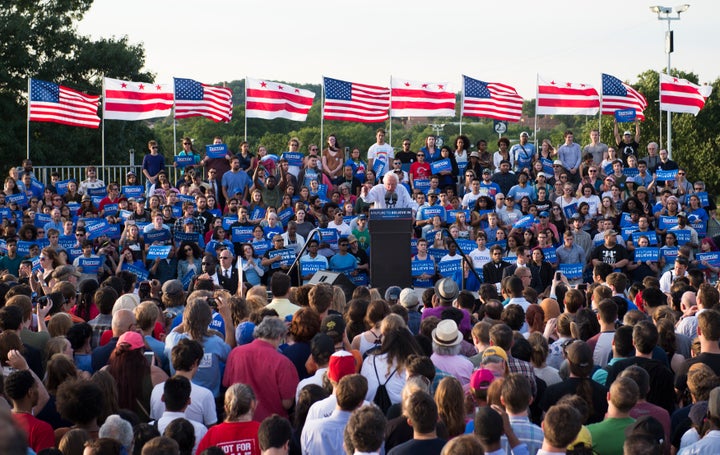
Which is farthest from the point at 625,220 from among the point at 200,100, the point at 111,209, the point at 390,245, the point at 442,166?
the point at 200,100

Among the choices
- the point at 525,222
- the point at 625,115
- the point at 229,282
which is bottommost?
the point at 229,282

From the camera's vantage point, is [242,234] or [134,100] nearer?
[242,234]

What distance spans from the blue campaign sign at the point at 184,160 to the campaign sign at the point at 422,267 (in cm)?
792

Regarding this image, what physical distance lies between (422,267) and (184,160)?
8062 mm

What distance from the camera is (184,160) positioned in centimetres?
2350

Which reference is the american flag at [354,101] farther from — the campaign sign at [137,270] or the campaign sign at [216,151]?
the campaign sign at [137,270]

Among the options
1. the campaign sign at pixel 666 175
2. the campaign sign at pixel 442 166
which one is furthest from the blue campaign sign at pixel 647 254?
the campaign sign at pixel 442 166

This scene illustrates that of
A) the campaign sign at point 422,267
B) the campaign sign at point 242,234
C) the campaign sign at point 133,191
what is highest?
the campaign sign at point 133,191

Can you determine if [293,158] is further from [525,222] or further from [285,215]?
[525,222]

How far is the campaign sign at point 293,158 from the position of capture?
891 inches

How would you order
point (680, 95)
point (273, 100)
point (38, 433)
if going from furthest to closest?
point (680, 95) < point (273, 100) < point (38, 433)

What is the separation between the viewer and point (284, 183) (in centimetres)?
2189

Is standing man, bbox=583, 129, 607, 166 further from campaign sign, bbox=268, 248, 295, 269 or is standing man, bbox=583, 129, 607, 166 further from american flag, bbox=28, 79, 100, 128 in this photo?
american flag, bbox=28, 79, 100, 128

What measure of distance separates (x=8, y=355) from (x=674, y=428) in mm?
4826
